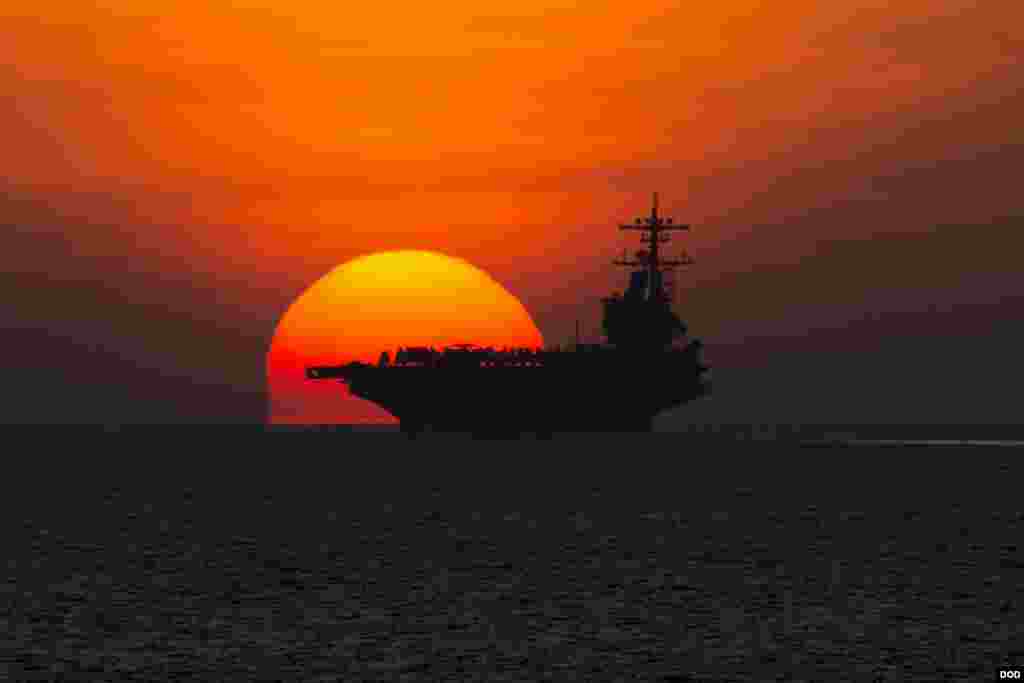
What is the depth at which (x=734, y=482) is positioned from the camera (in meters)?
100

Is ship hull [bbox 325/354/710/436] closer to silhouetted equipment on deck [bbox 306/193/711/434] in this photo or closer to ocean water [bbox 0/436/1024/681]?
silhouetted equipment on deck [bbox 306/193/711/434]

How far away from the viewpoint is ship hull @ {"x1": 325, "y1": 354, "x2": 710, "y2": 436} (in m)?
156

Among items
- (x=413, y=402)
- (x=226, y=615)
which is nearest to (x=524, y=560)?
(x=226, y=615)

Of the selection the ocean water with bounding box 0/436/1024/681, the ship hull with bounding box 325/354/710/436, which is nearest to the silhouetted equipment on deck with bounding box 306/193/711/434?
the ship hull with bounding box 325/354/710/436

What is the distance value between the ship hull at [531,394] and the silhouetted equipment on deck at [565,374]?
0.09 m

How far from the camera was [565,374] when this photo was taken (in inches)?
6117

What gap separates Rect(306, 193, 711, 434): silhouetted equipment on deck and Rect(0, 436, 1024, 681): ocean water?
2522 inches

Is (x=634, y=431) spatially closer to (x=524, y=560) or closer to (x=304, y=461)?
(x=304, y=461)

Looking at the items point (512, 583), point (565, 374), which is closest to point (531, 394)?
point (565, 374)

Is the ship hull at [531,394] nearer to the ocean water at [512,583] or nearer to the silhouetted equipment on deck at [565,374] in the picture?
the silhouetted equipment on deck at [565,374]

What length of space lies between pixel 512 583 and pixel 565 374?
113737mm

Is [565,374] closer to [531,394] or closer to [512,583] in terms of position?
[531,394]

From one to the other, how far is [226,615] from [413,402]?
408 feet

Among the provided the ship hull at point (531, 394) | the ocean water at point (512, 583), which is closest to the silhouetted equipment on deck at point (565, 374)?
the ship hull at point (531, 394)
